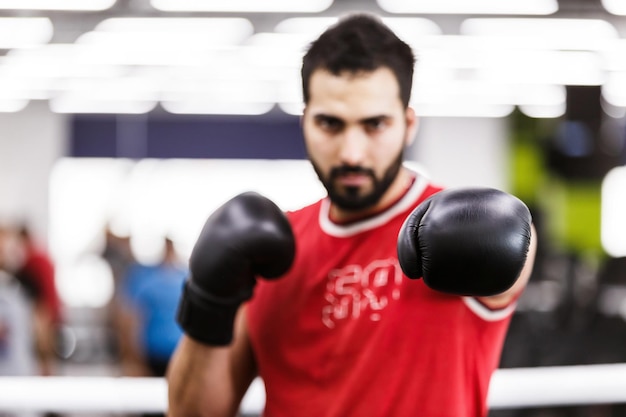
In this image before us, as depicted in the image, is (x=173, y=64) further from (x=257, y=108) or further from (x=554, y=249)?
(x=554, y=249)

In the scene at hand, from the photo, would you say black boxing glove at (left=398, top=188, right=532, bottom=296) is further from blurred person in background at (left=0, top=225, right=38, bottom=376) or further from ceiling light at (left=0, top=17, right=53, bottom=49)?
ceiling light at (left=0, top=17, right=53, bottom=49)

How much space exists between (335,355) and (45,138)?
30.3 ft

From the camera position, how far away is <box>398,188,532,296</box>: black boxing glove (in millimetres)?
1049

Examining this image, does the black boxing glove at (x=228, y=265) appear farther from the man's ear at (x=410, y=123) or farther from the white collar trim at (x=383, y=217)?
the man's ear at (x=410, y=123)

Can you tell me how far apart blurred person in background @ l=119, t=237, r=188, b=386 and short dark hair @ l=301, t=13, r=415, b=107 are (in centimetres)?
307

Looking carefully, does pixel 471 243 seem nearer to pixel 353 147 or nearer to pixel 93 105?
pixel 353 147

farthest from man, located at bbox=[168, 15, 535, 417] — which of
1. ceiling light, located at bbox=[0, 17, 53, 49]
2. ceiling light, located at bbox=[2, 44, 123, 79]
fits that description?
ceiling light, located at bbox=[2, 44, 123, 79]

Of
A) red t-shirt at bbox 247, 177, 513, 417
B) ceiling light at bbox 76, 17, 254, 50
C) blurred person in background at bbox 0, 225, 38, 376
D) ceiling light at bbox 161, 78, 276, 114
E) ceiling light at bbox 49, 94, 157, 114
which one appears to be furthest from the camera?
ceiling light at bbox 49, 94, 157, 114

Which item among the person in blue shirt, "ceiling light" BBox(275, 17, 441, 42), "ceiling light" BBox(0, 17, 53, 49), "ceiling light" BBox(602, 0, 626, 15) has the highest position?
"ceiling light" BBox(602, 0, 626, 15)

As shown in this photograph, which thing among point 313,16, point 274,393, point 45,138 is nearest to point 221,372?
point 274,393

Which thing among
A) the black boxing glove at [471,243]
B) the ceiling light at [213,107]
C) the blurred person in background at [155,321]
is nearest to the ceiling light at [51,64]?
the ceiling light at [213,107]

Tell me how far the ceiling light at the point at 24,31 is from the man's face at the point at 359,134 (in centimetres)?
427

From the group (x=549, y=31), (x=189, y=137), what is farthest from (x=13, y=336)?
(x=189, y=137)

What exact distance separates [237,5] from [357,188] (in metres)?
3.32
